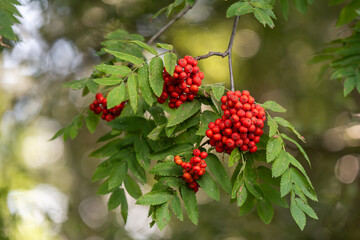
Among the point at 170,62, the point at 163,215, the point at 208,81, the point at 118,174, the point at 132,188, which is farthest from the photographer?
the point at 208,81

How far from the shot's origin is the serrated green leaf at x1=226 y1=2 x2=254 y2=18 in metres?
1.70

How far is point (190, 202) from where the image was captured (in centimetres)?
156

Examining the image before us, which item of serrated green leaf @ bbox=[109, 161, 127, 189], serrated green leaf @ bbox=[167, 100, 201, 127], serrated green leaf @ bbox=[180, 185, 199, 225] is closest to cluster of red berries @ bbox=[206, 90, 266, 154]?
serrated green leaf @ bbox=[167, 100, 201, 127]

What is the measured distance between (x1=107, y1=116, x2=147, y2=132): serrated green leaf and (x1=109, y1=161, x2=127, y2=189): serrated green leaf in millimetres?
195

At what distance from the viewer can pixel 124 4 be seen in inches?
176

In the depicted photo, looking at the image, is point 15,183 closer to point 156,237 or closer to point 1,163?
point 1,163

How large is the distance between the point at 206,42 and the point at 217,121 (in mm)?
5047

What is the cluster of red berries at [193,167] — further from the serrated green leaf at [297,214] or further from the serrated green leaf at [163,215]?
the serrated green leaf at [297,214]

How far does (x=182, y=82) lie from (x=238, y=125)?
344 millimetres

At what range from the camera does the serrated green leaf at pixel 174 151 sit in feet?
5.44

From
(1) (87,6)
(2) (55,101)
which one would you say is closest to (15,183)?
(2) (55,101)

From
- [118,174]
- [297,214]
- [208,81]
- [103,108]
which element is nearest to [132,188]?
[118,174]

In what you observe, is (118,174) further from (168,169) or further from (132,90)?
(132,90)

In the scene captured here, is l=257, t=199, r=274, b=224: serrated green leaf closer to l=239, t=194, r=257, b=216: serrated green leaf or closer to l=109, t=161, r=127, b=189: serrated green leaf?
l=239, t=194, r=257, b=216: serrated green leaf
